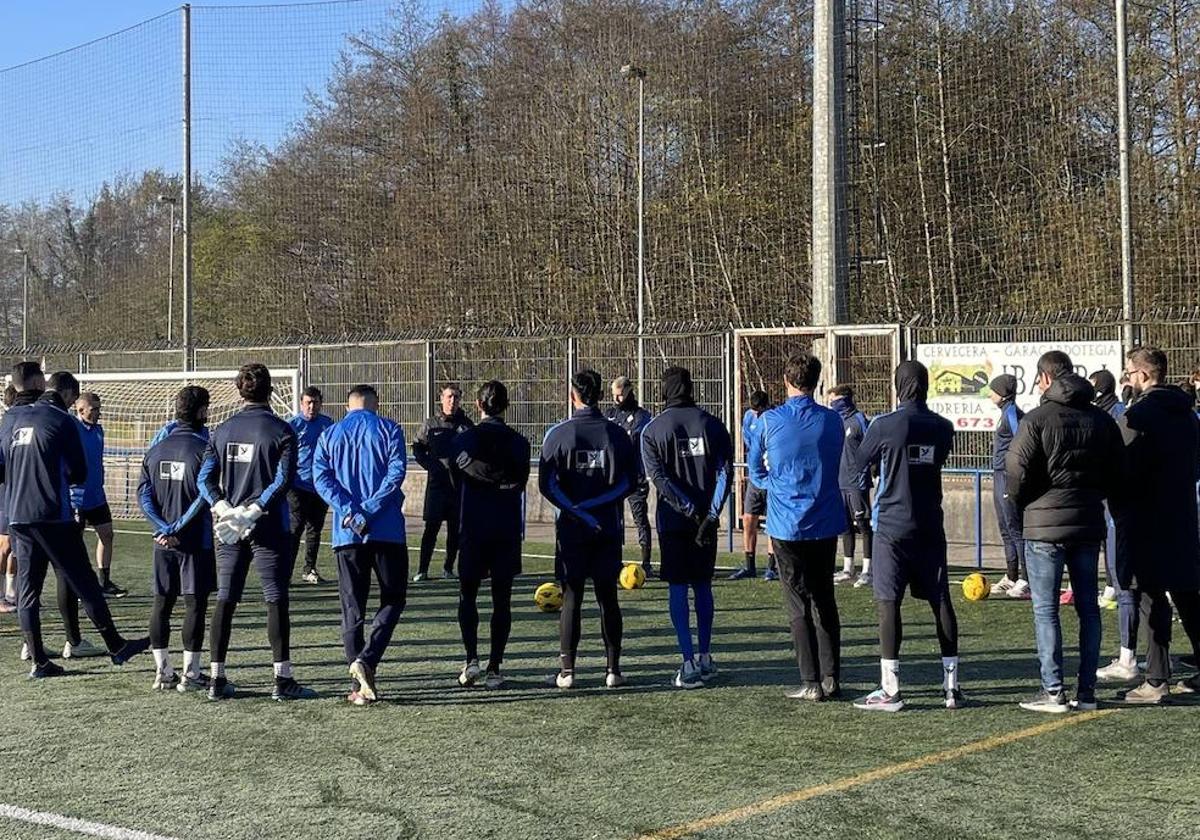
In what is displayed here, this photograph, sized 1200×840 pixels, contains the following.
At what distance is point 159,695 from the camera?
9.05m

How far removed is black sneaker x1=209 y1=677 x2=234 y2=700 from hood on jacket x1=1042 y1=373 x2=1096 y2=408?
526 cm

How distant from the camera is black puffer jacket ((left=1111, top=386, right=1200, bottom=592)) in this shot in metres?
8.46

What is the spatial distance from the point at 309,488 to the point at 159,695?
4729 mm

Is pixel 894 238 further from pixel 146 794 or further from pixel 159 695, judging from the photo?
pixel 146 794

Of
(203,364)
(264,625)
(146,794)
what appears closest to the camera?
(146,794)

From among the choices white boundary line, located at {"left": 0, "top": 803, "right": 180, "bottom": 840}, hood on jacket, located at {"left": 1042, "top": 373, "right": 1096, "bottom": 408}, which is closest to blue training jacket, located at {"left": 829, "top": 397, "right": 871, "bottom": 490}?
hood on jacket, located at {"left": 1042, "top": 373, "right": 1096, "bottom": 408}

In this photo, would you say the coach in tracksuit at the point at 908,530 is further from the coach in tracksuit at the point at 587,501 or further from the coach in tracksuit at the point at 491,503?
the coach in tracksuit at the point at 491,503

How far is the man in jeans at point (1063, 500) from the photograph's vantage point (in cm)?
802

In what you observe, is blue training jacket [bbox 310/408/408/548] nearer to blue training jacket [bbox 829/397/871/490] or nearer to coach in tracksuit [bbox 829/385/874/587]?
coach in tracksuit [bbox 829/385/874/587]

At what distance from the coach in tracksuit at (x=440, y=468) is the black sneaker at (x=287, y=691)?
4.71 meters

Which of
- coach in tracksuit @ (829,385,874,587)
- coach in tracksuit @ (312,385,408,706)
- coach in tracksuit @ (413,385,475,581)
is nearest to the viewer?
coach in tracksuit @ (312,385,408,706)

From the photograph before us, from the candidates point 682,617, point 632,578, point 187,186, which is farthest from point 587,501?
point 187,186

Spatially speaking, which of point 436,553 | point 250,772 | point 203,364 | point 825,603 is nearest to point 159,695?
point 250,772

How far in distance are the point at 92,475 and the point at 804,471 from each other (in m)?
7.59
